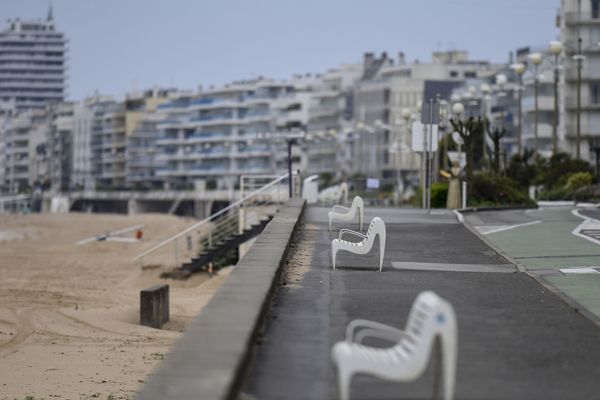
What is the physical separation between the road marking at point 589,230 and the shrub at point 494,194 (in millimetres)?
9502

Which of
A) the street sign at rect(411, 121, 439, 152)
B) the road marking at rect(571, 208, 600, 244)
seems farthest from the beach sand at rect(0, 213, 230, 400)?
the road marking at rect(571, 208, 600, 244)

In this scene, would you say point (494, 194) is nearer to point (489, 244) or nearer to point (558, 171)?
point (489, 244)

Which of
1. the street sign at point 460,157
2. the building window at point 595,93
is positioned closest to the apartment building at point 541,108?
the building window at point 595,93

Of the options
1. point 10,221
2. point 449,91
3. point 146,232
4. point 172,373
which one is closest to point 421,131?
point 172,373

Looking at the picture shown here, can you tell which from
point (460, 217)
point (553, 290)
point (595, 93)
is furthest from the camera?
point (595, 93)

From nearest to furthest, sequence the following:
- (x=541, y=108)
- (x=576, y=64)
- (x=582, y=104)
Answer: (x=576, y=64), (x=582, y=104), (x=541, y=108)

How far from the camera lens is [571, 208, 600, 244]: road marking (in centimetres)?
2800

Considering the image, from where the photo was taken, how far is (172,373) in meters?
9.86

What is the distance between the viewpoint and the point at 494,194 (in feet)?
151

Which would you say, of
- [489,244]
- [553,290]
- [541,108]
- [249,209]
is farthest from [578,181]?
[541,108]

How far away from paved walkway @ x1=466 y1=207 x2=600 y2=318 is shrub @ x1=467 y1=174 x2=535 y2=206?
16.1ft

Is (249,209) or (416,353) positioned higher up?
(416,353)

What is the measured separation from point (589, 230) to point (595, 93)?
76.9 m

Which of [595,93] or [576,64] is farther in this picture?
[595,93]
